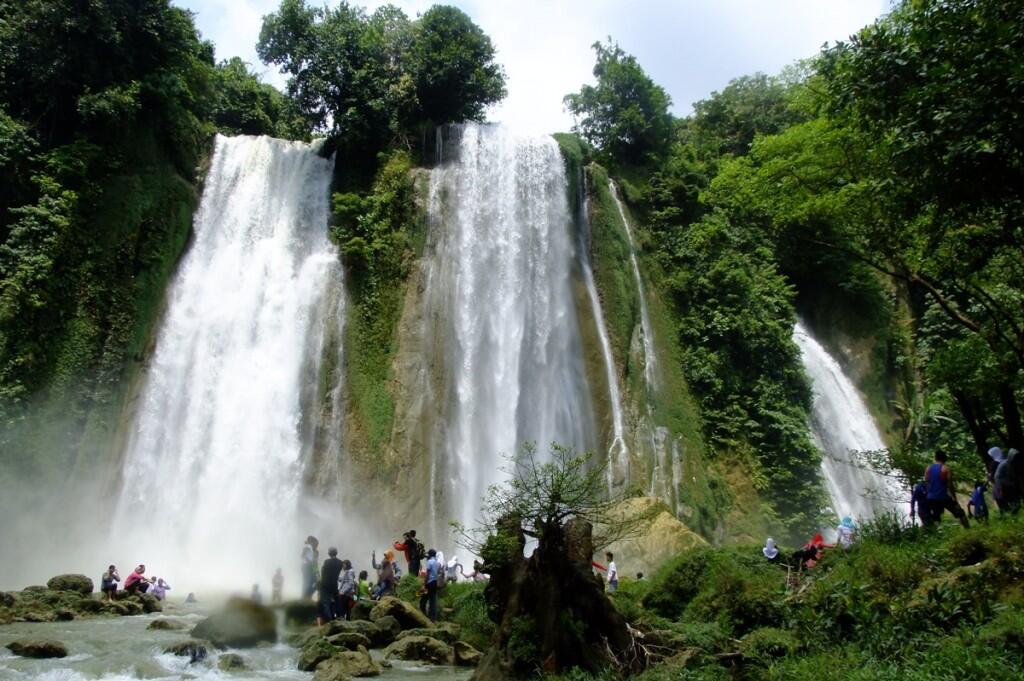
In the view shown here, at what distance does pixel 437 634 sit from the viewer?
12398 millimetres

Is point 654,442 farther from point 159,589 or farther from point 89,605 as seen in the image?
point 89,605

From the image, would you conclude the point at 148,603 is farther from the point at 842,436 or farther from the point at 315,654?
the point at 842,436

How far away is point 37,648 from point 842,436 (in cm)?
2417

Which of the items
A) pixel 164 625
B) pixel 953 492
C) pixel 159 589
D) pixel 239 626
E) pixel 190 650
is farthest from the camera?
pixel 159 589

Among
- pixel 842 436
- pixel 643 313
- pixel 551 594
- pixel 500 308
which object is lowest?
pixel 551 594

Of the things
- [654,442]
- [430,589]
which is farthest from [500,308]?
Answer: [430,589]

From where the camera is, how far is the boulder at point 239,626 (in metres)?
11.7

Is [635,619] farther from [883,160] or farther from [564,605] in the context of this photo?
[883,160]

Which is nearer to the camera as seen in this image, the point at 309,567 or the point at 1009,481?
the point at 1009,481

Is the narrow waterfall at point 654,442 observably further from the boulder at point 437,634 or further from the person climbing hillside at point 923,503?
the boulder at point 437,634

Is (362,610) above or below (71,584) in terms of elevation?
below

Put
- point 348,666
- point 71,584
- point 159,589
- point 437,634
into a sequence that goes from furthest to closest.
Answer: point 159,589
point 71,584
point 437,634
point 348,666

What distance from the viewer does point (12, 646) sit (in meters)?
10.6

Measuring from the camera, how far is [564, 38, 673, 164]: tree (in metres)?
31.8
